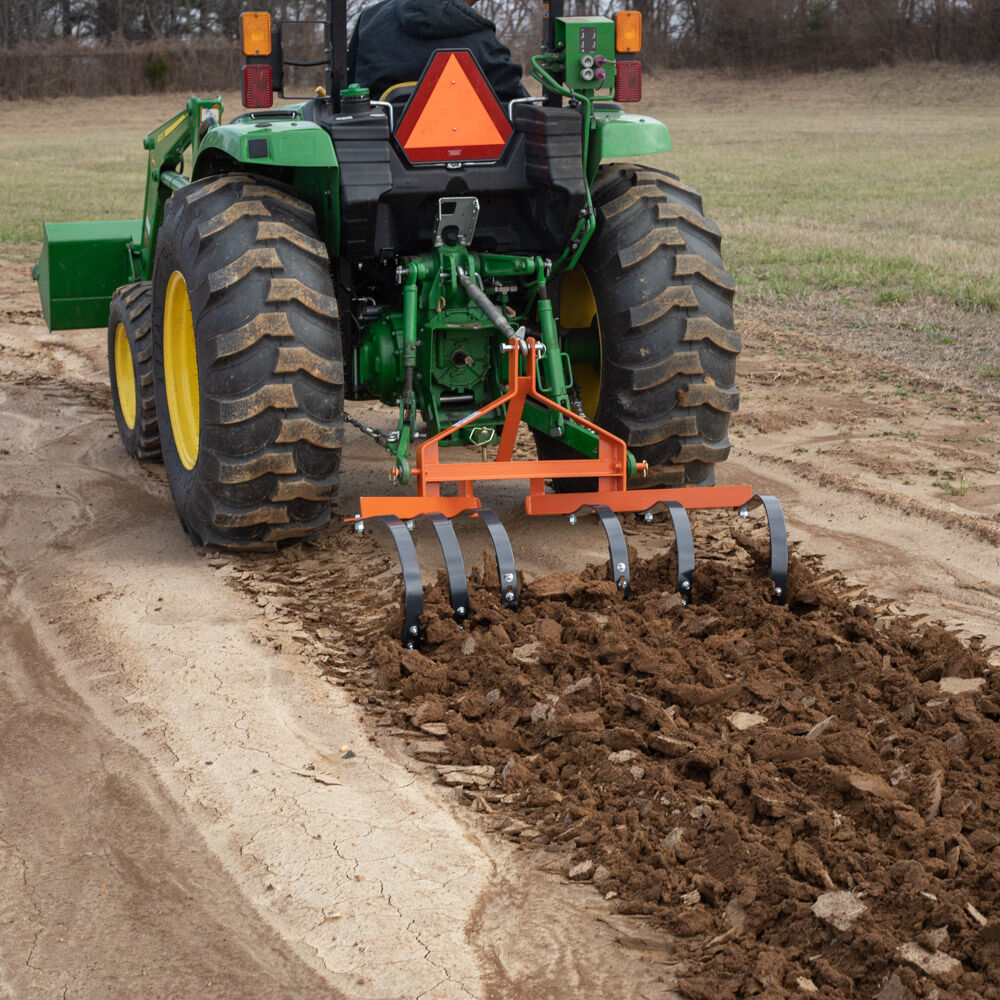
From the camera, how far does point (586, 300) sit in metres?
5.69

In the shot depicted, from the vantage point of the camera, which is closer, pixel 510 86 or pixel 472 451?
pixel 510 86

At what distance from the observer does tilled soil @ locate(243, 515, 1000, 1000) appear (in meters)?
2.85

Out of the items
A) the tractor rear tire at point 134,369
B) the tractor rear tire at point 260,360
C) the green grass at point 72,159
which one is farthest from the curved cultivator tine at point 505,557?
the green grass at point 72,159

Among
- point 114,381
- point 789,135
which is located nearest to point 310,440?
point 114,381

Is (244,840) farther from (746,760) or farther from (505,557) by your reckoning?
(505,557)

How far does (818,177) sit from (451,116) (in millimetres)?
16725

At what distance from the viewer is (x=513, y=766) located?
3666mm

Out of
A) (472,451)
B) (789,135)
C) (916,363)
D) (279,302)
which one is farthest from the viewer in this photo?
(789,135)

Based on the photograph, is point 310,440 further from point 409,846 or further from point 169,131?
point 169,131

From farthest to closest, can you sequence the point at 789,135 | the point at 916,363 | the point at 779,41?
the point at 779,41 → the point at 789,135 → the point at 916,363

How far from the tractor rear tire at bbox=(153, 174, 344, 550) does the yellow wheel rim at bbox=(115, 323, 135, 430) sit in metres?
1.92

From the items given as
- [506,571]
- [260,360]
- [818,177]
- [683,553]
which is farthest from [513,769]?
[818,177]

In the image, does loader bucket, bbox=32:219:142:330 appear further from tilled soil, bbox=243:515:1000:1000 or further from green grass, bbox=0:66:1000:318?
green grass, bbox=0:66:1000:318

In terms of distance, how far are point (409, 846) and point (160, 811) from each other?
27.5 inches
